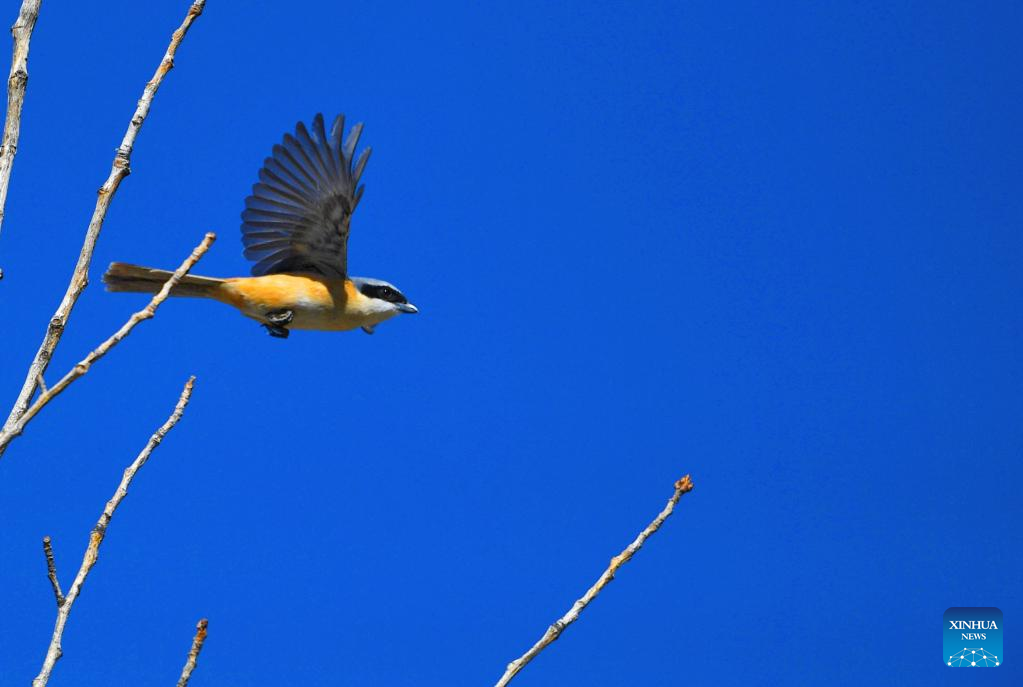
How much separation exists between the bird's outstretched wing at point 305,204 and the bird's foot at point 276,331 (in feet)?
1.26

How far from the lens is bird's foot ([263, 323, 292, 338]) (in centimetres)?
465

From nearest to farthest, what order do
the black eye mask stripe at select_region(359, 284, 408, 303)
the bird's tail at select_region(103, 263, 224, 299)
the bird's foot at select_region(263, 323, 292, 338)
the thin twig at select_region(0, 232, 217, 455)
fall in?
the thin twig at select_region(0, 232, 217, 455) < the bird's tail at select_region(103, 263, 224, 299) < the bird's foot at select_region(263, 323, 292, 338) < the black eye mask stripe at select_region(359, 284, 408, 303)

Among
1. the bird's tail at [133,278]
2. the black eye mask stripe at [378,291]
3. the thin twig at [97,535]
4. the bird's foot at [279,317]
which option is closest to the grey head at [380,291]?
the black eye mask stripe at [378,291]

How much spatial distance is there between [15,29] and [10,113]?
144 millimetres

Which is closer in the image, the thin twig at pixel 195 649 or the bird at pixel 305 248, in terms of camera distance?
the thin twig at pixel 195 649

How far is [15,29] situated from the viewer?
1.63 metres

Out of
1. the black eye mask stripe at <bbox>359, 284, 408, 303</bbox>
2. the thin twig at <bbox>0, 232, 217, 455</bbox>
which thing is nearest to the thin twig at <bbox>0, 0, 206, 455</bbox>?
the thin twig at <bbox>0, 232, 217, 455</bbox>

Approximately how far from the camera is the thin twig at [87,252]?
4.83 feet

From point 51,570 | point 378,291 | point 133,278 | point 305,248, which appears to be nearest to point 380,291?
point 378,291

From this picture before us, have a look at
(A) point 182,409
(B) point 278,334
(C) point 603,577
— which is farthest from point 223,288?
(C) point 603,577

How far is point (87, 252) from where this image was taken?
152cm

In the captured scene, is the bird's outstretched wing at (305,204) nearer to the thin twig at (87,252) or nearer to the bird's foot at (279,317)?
the bird's foot at (279,317)

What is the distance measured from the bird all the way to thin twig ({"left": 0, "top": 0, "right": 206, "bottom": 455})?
3.01m

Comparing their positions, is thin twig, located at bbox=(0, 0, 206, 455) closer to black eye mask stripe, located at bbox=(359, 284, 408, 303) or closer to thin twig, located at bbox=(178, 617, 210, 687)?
thin twig, located at bbox=(178, 617, 210, 687)
